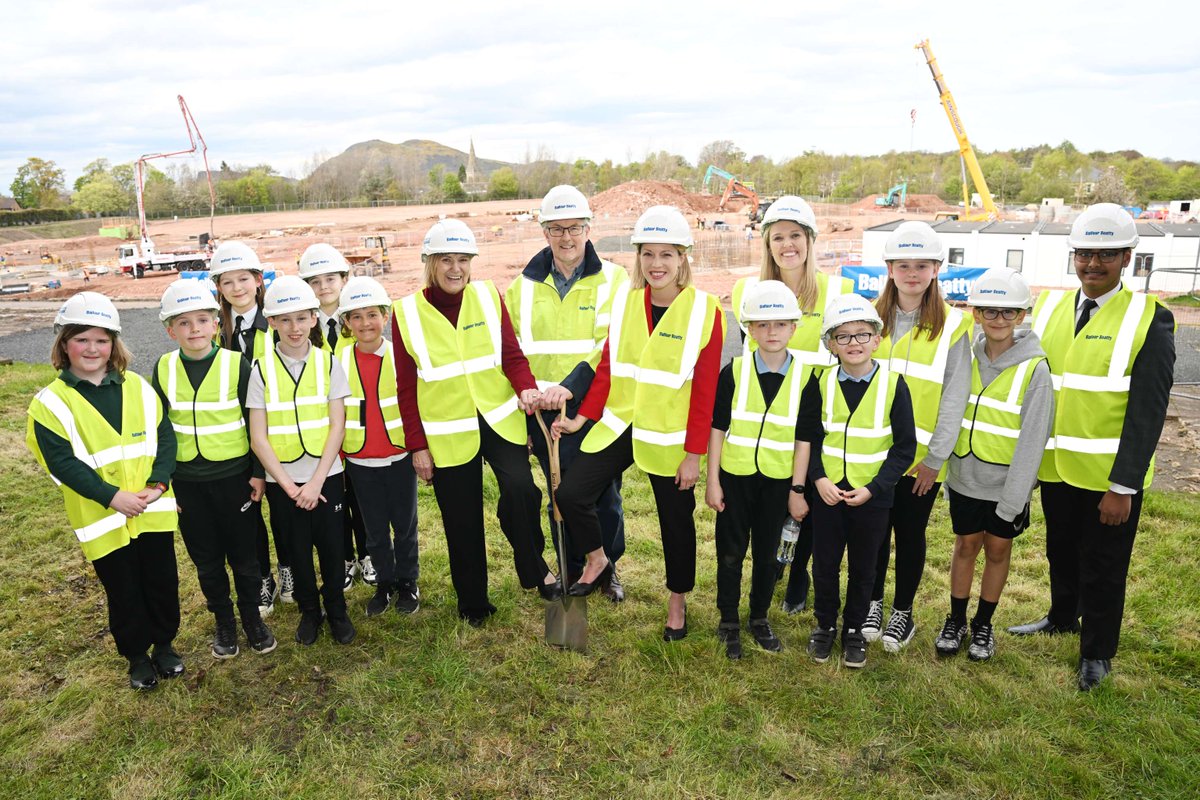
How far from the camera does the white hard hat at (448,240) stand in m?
3.98

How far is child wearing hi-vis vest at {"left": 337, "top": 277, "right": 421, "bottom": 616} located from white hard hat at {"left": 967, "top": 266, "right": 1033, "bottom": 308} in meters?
3.10


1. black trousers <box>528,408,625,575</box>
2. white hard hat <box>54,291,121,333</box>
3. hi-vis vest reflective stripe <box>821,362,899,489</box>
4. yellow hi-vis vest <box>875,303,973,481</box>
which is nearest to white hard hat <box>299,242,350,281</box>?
white hard hat <box>54,291,121,333</box>

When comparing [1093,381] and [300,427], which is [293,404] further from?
[1093,381]

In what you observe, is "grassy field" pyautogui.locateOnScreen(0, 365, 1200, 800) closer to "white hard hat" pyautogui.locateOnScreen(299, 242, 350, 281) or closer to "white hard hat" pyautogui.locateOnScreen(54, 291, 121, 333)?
"white hard hat" pyautogui.locateOnScreen(54, 291, 121, 333)

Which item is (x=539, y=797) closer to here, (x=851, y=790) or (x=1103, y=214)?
(x=851, y=790)

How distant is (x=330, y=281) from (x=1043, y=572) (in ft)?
17.1

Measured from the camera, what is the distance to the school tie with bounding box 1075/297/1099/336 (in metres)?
3.66

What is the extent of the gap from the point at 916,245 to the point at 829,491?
1304mm

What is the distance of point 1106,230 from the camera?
349 cm

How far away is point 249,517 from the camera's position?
13.6 feet

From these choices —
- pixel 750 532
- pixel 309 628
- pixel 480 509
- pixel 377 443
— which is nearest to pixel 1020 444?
pixel 750 532

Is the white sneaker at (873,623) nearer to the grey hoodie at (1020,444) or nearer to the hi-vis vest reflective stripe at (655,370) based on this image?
the grey hoodie at (1020,444)

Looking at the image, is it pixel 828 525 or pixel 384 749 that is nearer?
pixel 384 749

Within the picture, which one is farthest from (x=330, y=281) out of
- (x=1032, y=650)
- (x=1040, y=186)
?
(x=1040, y=186)
